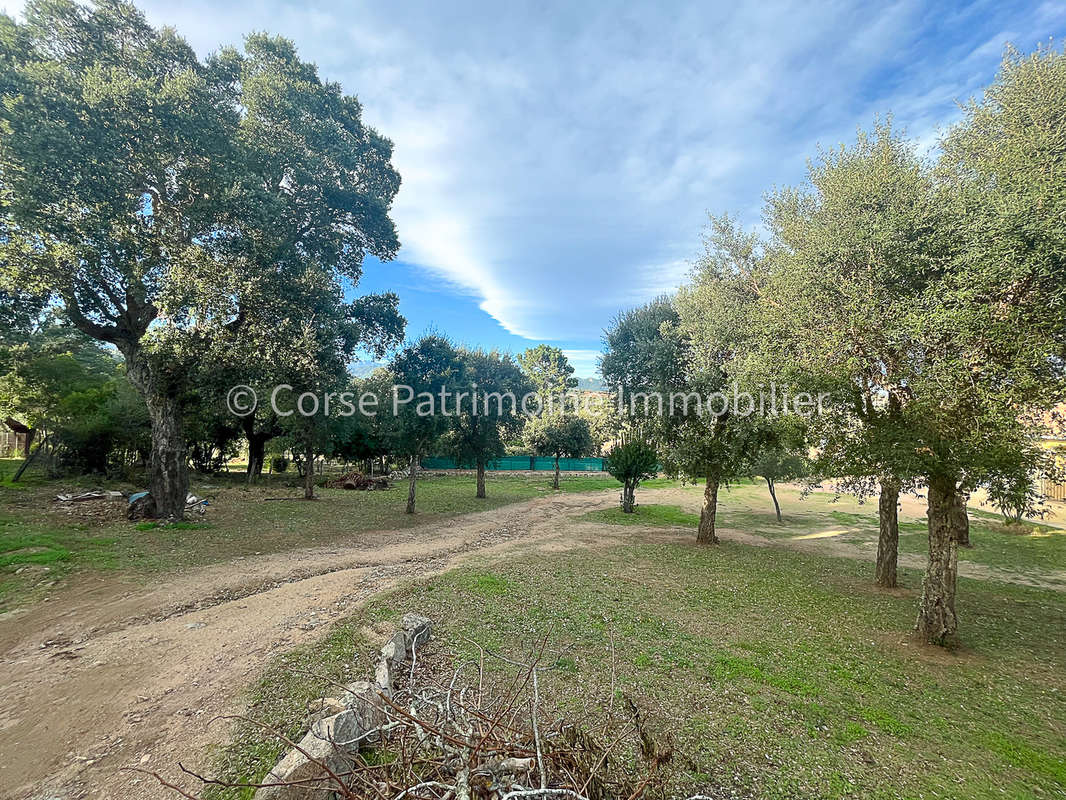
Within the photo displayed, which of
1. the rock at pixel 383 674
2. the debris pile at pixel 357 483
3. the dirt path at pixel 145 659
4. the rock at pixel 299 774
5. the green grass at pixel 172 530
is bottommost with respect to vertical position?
the debris pile at pixel 357 483

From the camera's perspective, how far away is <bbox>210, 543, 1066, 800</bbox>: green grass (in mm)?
3936

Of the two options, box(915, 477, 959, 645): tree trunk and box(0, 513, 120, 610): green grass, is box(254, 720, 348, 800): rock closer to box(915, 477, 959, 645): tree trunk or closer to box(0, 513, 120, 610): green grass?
box(0, 513, 120, 610): green grass

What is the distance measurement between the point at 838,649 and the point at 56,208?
2021cm

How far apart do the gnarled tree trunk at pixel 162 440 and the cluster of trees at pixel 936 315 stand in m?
17.4

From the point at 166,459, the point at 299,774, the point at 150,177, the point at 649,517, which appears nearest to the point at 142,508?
the point at 166,459

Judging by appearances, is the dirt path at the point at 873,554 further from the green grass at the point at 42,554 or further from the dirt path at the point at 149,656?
the green grass at the point at 42,554

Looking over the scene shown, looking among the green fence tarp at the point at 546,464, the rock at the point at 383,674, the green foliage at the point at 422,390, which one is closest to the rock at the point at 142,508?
the green foliage at the point at 422,390

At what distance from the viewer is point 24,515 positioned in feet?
39.8

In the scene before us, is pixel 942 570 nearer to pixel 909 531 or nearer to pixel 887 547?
pixel 887 547

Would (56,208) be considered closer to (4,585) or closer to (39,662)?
(4,585)

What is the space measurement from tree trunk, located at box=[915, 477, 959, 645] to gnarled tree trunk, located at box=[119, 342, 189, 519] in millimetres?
19523

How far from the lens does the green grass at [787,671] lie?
3.94 metres

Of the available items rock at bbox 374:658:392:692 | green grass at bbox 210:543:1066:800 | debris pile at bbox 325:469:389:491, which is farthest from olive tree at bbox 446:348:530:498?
rock at bbox 374:658:392:692

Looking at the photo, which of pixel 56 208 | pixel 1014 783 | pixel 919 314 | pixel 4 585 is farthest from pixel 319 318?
pixel 1014 783
